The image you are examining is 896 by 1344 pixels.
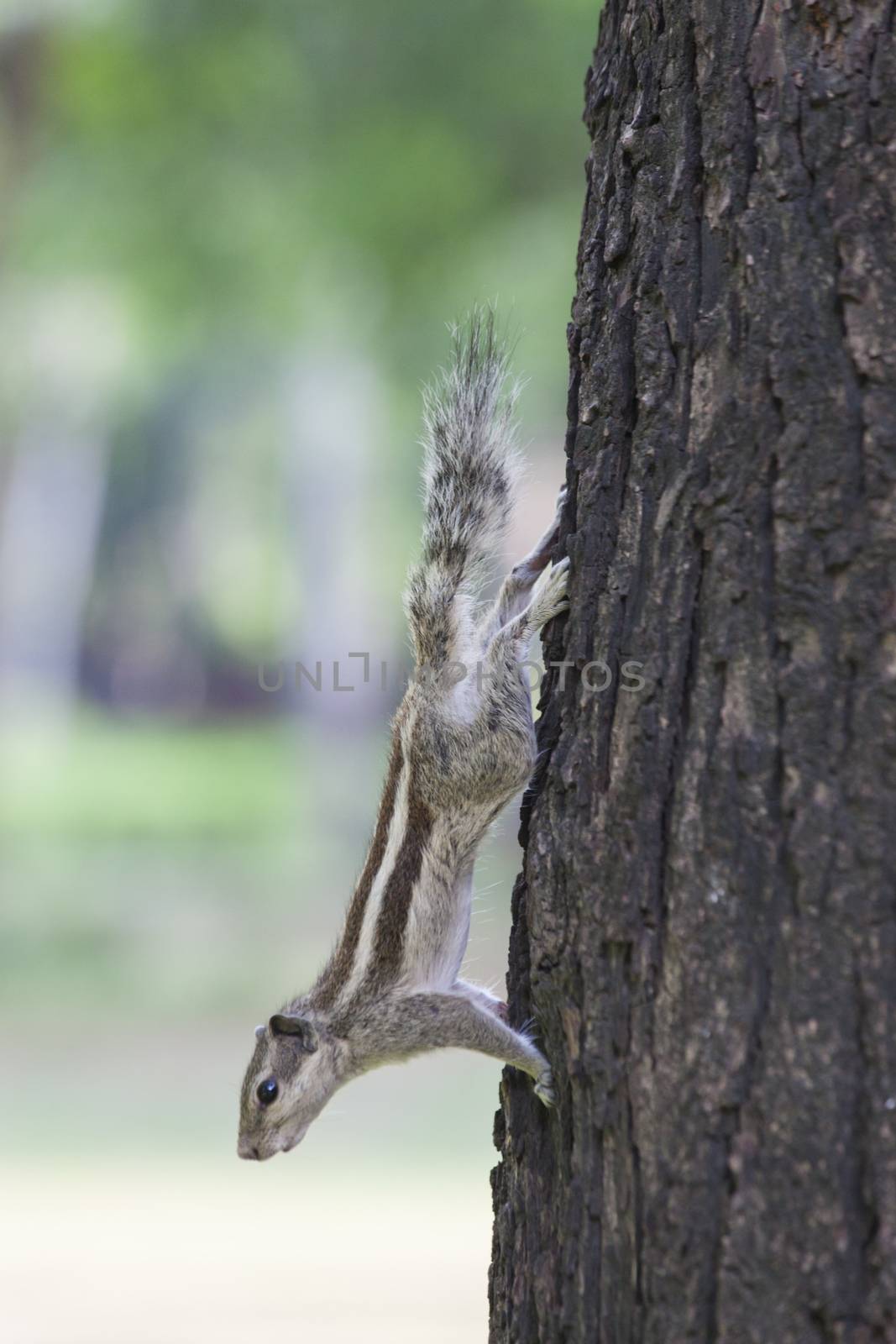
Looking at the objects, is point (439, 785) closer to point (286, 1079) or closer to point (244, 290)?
point (286, 1079)

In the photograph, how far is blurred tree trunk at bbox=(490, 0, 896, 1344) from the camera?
1.54 meters

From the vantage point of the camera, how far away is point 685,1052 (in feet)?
5.39

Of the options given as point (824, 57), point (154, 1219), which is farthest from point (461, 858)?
point (154, 1219)

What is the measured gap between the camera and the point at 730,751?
167 cm

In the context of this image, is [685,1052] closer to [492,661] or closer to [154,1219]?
[492,661]

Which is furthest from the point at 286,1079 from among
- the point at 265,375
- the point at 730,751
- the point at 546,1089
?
the point at 265,375

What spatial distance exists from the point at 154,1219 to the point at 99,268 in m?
5.42

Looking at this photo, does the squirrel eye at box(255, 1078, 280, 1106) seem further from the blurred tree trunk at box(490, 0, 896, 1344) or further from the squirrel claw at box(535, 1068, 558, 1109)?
the squirrel claw at box(535, 1068, 558, 1109)

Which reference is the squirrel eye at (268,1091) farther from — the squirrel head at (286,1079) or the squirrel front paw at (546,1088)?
the squirrel front paw at (546,1088)

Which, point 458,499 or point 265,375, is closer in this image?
point 458,499

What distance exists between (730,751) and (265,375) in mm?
14579

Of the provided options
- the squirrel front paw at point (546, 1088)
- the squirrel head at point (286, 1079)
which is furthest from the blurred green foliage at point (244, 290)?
the squirrel front paw at point (546, 1088)

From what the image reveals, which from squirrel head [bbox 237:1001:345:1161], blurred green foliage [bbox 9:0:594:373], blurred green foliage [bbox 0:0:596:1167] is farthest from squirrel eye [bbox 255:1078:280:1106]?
blurred green foliage [bbox 9:0:594:373]

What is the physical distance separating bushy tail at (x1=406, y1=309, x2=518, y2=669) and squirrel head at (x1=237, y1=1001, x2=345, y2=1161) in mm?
747
